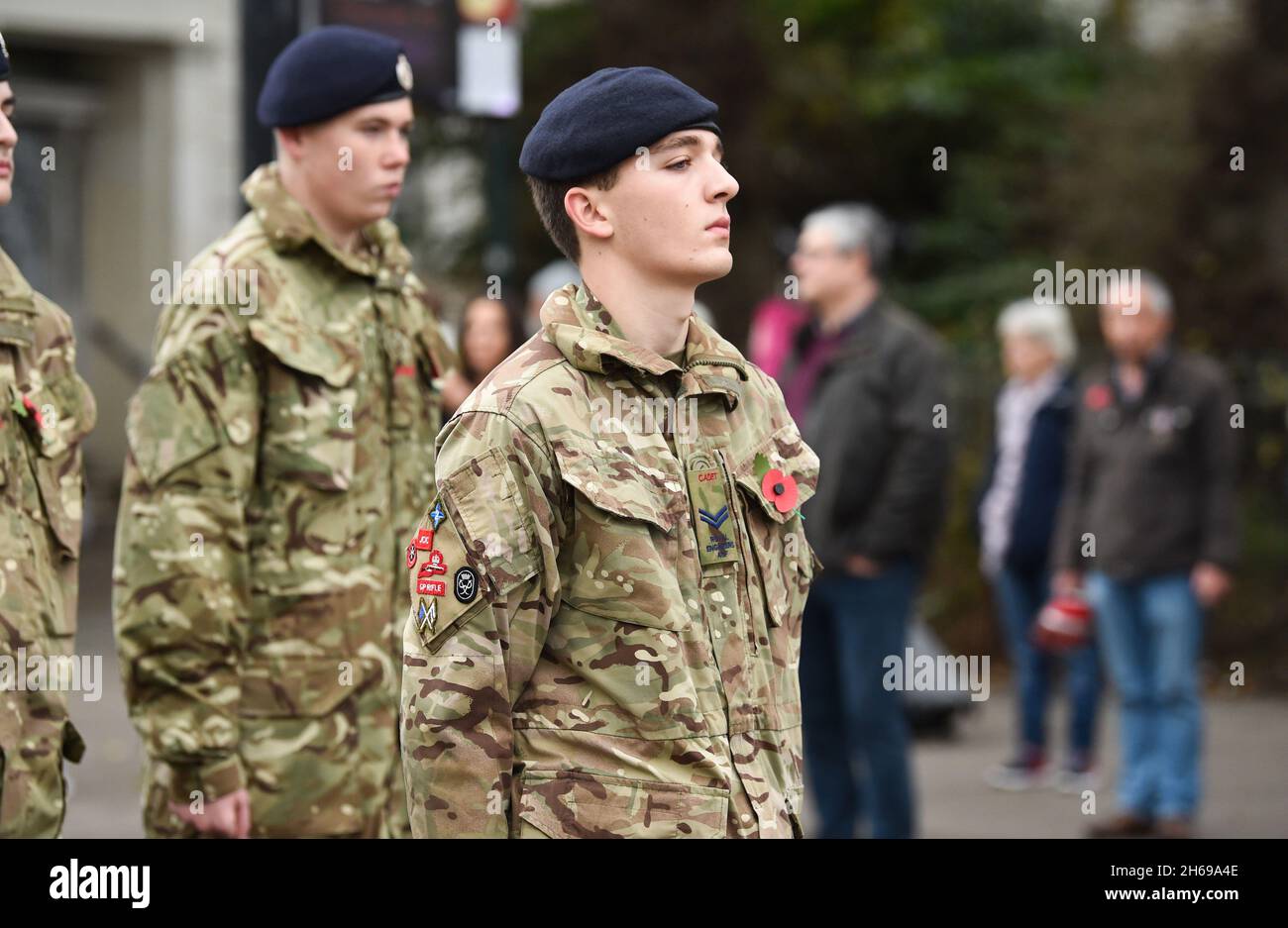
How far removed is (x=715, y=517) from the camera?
315cm

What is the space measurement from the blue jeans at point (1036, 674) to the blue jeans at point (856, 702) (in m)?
2.18

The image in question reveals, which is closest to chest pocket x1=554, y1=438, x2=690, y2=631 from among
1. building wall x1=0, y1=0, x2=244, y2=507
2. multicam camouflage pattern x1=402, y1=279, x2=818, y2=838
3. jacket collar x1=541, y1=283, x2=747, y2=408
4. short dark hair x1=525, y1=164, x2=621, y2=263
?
multicam camouflage pattern x1=402, y1=279, x2=818, y2=838

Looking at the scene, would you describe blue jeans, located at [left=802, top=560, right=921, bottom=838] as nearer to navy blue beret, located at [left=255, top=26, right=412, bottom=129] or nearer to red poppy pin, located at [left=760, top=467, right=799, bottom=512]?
navy blue beret, located at [left=255, top=26, right=412, bottom=129]

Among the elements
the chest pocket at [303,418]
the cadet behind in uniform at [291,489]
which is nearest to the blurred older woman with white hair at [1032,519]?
the cadet behind in uniform at [291,489]

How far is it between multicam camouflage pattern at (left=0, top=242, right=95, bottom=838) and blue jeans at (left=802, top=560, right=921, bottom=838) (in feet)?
10.6

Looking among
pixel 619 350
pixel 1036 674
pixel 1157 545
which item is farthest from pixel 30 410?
pixel 1036 674

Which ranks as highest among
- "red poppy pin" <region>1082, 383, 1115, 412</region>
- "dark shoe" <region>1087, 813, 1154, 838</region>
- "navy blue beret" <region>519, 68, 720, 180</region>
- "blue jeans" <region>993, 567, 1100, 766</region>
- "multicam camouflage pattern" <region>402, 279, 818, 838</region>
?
"navy blue beret" <region>519, 68, 720, 180</region>

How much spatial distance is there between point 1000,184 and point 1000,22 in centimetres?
297

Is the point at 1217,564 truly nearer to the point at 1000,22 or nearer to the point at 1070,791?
the point at 1070,791

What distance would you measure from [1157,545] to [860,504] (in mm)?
1614

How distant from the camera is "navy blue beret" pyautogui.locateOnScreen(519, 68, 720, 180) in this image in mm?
3133

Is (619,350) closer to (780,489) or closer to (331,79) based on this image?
(780,489)

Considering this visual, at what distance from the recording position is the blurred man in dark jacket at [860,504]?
6676 millimetres

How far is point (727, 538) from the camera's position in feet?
10.4
